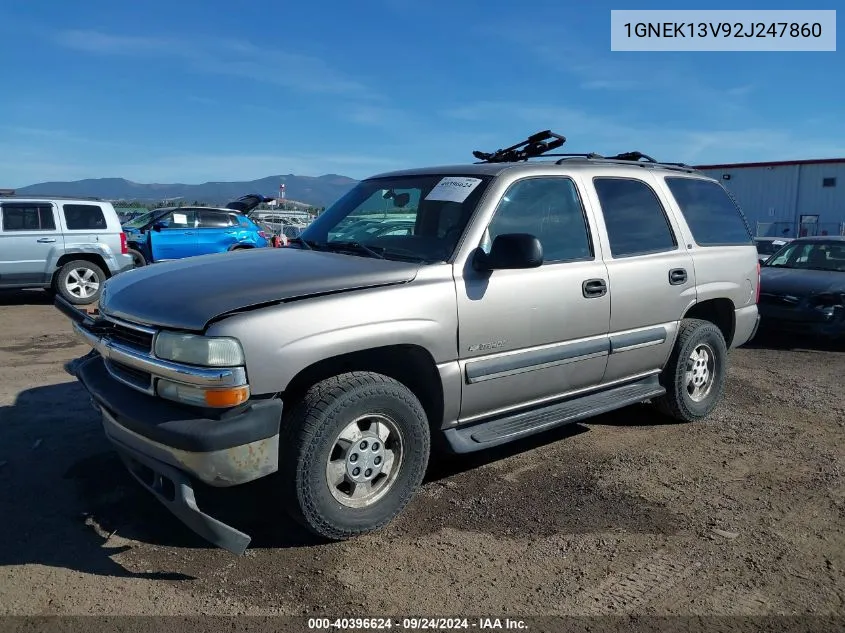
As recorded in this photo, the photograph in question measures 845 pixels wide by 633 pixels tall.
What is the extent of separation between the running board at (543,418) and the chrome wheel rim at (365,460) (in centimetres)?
39

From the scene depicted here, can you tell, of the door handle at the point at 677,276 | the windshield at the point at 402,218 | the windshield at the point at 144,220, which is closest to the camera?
the windshield at the point at 402,218

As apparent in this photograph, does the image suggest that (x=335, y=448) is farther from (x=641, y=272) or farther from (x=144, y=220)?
(x=144, y=220)

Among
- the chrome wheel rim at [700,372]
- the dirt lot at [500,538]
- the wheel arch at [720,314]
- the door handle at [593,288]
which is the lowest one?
the dirt lot at [500,538]

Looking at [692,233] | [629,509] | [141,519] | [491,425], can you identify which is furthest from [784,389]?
[141,519]

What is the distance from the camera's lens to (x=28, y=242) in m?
10.8

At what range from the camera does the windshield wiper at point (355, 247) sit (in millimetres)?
3912

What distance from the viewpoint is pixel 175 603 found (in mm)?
2867

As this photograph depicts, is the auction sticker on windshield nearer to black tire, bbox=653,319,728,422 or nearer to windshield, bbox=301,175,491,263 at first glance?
windshield, bbox=301,175,491,263

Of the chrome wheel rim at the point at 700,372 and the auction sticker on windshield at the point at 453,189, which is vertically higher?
the auction sticker on windshield at the point at 453,189

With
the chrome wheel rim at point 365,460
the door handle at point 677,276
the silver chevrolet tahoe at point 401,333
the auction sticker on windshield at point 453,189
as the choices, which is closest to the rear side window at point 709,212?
the silver chevrolet tahoe at point 401,333

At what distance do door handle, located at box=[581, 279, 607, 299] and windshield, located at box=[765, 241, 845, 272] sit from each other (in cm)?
660

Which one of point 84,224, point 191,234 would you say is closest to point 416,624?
point 84,224

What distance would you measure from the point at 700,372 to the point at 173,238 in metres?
12.4

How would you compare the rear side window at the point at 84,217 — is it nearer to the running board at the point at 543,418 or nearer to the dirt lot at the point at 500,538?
the dirt lot at the point at 500,538
